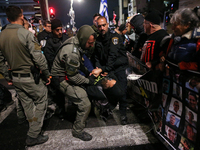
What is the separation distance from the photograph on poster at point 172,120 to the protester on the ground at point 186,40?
758 millimetres

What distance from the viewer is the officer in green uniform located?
7.82ft

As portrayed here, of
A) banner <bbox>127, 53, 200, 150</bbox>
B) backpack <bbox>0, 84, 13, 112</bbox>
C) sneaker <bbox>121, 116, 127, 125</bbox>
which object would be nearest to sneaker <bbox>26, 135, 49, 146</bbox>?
sneaker <bbox>121, 116, 127, 125</bbox>

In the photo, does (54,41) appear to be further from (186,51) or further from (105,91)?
(186,51)

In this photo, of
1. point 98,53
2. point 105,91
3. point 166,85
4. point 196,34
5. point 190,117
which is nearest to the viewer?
point 196,34

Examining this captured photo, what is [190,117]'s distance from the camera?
68.6 inches

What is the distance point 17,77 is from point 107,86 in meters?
1.75

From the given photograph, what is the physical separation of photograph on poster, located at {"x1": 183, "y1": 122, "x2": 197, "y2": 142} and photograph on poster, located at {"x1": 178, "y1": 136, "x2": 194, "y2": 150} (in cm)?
7

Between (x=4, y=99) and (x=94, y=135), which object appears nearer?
(x=94, y=135)

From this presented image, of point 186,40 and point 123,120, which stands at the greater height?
point 186,40

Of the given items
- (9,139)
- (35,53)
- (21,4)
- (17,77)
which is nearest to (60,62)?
(35,53)

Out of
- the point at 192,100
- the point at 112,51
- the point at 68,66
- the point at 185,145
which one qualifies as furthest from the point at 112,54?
the point at 185,145

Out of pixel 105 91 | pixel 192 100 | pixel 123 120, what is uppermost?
pixel 192 100

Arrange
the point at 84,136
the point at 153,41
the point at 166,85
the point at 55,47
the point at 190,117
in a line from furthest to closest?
the point at 55,47, the point at 84,136, the point at 153,41, the point at 166,85, the point at 190,117

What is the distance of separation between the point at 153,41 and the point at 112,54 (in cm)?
96
